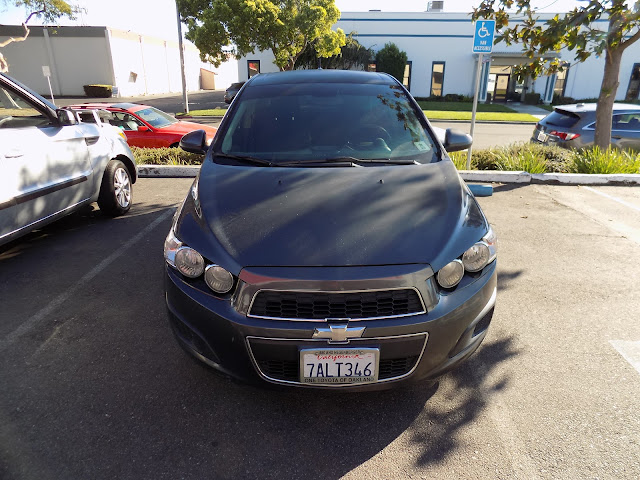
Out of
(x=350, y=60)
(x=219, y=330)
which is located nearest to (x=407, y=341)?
(x=219, y=330)

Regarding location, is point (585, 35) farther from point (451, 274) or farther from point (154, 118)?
point (154, 118)

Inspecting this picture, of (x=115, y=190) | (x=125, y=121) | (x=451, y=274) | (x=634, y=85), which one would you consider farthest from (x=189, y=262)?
(x=634, y=85)

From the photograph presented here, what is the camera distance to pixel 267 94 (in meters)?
3.62

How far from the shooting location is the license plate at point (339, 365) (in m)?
2.02

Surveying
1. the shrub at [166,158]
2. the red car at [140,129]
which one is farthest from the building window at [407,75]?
the shrub at [166,158]

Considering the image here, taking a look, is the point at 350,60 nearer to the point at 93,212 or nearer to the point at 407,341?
the point at 93,212

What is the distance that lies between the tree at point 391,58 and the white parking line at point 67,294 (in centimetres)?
2736

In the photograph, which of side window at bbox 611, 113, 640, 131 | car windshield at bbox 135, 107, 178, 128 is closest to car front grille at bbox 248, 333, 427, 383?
car windshield at bbox 135, 107, 178, 128

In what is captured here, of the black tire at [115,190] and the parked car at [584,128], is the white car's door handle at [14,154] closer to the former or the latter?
the black tire at [115,190]

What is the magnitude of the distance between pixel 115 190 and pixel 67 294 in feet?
6.90

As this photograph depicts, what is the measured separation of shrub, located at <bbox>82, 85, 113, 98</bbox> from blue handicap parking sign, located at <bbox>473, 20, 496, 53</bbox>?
111 ft

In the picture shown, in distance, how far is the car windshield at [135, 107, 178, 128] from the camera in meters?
10.0

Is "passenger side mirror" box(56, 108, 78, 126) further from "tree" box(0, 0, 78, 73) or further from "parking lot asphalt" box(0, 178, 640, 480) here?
"tree" box(0, 0, 78, 73)

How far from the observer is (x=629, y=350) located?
2980 mm
